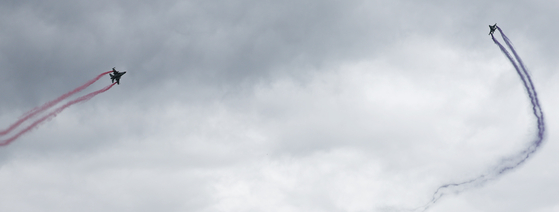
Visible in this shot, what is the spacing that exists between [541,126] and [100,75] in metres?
143

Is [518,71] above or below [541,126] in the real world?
above

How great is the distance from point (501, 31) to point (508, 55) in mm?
11407

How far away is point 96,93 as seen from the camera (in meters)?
118

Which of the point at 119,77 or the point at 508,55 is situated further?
the point at 119,77

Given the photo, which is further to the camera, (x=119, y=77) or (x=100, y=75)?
(x=119, y=77)

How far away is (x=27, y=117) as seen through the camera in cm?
10775

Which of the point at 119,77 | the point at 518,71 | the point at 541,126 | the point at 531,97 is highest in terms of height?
the point at 119,77

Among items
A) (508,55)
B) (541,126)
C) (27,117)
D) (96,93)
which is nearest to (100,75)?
Answer: (96,93)

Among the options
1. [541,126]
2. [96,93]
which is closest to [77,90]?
[96,93]

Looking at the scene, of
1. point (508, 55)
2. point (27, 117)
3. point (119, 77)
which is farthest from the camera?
point (119, 77)

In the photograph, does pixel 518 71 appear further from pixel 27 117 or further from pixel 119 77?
pixel 27 117

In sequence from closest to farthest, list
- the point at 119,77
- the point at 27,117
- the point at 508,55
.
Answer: the point at 27,117
the point at 508,55
the point at 119,77

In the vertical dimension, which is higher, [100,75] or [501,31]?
[501,31]

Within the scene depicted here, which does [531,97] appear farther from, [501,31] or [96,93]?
[96,93]
